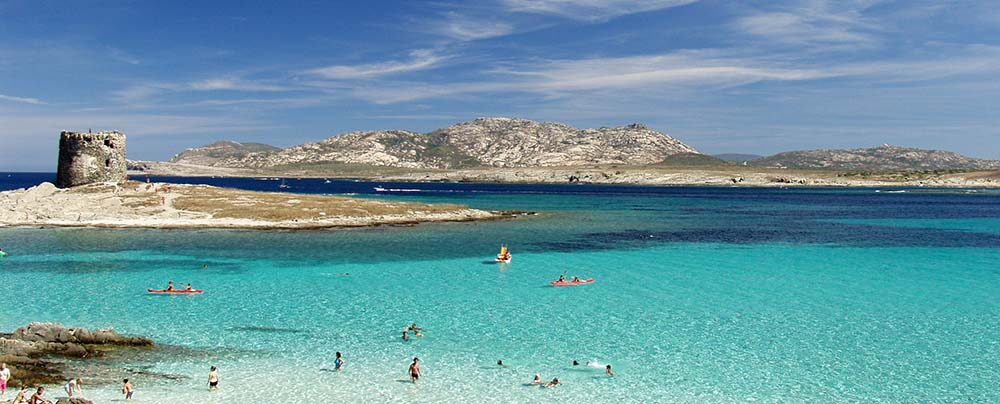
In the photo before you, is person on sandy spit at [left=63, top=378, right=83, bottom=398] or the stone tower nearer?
person on sandy spit at [left=63, top=378, right=83, bottom=398]

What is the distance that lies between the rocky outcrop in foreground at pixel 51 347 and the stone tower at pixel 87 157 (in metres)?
60.5

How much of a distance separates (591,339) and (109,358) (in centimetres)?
1924

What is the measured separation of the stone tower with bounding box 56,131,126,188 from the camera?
3155 inches

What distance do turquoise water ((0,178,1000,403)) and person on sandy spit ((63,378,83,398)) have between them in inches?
24.3

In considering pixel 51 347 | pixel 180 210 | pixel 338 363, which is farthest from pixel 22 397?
pixel 180 210

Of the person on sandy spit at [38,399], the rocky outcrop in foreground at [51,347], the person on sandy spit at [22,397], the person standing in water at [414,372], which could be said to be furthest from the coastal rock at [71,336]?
the person standing in water at [414,372]

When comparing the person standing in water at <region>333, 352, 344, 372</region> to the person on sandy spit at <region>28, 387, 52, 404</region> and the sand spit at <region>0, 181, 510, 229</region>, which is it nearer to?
the person on sandy spit at <region>28, 387, 52, 404</region>

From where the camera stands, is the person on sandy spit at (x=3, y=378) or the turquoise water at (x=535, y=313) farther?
the turquoise water at (x=535, y=313)

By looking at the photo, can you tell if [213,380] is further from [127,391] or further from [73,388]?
[73,388]

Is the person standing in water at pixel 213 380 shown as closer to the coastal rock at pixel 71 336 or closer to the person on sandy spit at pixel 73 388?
the person on sandy spit at pixel 73 388

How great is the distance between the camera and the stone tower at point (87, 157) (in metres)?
80.1

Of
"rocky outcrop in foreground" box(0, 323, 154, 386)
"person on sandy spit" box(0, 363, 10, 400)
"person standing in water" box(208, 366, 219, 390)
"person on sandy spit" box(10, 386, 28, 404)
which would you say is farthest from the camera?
"rocky outcrop in foreground" box(0, 323, 154, 386)

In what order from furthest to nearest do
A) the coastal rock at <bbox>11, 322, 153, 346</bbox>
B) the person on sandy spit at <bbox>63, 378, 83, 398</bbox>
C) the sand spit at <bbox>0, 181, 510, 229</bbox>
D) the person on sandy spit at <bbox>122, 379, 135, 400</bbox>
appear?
the sand spit at <bbox>0, 181, 510, 229</bbox>, the coastal rock at <bbox>11, 322, 153, 346</bbox>, the person on sandy spit at <bbox>122, 379, 135, 400</bbox>, the person on sandy spit at <bbox>63, 378, 83, 398</bbox>

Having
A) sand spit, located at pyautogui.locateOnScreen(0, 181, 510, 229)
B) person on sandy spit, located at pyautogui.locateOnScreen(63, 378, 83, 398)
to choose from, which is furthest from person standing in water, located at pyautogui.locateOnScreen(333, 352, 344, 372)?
sand spit, located at pyautogui.locateOnScreen(0, 181, 510, 229)
